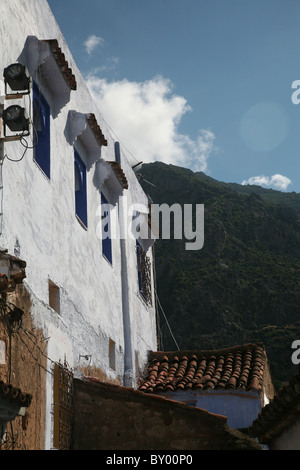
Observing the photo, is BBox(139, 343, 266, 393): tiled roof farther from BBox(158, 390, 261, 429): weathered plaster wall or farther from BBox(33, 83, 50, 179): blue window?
BBox(33, 83, 50, 179): blue window

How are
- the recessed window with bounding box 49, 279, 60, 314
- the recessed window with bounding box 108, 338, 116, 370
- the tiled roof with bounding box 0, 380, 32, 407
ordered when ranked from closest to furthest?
1. the tiled roof with bounding box 0, 380, 32, 407
2. the recessed window with bounding box 49, 279, 60, 314
3. the recessed window with bounding box 108, 338, 116, 370

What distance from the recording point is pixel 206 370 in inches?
648

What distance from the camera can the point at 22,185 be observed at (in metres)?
10.1

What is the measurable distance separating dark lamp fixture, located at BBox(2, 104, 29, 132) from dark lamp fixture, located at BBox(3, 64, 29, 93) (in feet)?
1.33

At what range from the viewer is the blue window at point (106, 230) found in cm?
1496

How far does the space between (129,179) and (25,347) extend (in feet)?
29.9

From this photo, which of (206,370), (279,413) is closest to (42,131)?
(279,413)

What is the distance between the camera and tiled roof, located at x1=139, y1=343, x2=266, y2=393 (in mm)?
15188

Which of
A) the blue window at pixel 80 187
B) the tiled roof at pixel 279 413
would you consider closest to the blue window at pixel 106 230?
the blue window at pixel 80 187

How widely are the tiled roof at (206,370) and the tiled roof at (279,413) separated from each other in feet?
12.6

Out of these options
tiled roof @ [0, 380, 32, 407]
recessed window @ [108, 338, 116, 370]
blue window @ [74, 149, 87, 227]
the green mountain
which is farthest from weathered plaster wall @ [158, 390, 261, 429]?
the green mountain

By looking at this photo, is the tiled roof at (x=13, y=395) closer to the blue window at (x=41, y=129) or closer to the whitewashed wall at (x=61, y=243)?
the whitewashed wall at (x=61, y=243)

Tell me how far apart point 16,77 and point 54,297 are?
364 centimetres
